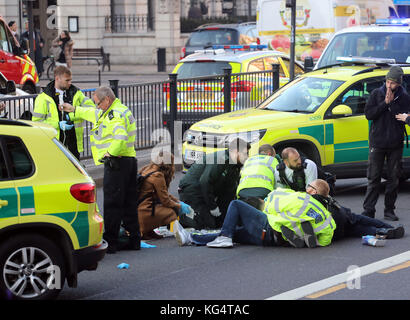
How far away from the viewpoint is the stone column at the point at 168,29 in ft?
135

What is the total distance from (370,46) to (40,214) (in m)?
10.2

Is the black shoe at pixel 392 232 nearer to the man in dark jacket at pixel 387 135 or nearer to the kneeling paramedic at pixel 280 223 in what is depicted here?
the kneeling paramedic at pixel 280 223

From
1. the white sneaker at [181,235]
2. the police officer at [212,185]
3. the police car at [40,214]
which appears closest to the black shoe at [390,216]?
the police officer at [212,185]

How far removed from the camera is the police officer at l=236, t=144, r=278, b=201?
394 inches

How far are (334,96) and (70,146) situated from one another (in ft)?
12.6

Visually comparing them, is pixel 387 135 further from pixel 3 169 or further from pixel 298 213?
pixel 3 169

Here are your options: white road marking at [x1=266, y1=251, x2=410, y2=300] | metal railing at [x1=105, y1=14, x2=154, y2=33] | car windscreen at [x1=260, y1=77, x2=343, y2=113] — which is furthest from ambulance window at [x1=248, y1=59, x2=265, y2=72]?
metal railing at [x1=105, y1=14, x2=154, y2=33]

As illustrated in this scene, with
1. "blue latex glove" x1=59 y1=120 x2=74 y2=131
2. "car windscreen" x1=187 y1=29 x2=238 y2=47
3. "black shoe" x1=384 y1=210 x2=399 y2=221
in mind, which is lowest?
"black shoe" x1=384 y1=210 x2=399 y2=221

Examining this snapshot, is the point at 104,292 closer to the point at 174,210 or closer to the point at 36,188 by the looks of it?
the point at 36,188

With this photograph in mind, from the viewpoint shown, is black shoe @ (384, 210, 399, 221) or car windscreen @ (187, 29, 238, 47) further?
car windscreen @ (187, 29, 238, 47)

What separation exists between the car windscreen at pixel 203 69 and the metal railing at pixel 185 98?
0.63 metres

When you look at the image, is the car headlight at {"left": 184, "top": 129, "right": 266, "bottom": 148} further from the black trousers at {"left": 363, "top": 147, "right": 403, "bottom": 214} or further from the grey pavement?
the grey pavement

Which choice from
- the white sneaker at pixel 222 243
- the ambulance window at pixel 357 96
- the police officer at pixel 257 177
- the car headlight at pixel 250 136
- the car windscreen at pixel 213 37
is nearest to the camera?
the white sneaker at pixel 222 243

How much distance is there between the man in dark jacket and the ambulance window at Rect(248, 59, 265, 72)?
6.00m
